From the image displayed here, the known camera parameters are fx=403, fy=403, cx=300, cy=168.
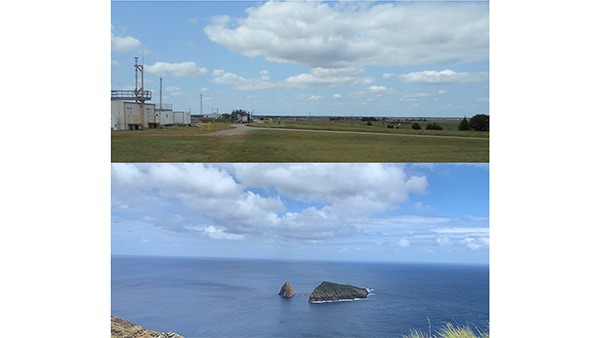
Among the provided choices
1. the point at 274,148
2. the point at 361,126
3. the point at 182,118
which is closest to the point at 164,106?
the point at 182,118

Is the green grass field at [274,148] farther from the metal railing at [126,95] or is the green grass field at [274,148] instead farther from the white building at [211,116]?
the metal railing at [126,95]

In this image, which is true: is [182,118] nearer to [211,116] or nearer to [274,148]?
[211,116]

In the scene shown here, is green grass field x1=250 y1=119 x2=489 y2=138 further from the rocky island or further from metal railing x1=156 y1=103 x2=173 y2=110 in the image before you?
the rocky island

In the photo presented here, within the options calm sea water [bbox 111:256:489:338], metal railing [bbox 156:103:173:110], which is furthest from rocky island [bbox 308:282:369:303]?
metal railing [bbox 156:103:173:110]

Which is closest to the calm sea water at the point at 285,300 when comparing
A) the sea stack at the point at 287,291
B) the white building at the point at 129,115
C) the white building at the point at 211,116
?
the sea stack at the point at 287,291

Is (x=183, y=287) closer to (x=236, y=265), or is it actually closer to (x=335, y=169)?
(x=236, y=265)

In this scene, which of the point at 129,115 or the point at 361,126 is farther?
the point at 361,126
